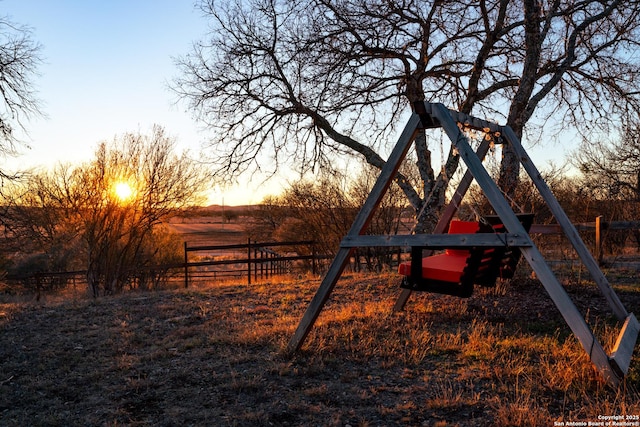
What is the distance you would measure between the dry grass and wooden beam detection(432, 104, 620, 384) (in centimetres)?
27

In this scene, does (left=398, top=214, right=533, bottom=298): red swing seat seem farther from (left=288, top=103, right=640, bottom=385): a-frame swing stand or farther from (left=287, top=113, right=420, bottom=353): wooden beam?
(left=287, top=113, right=420, bottom=353): wooden beam

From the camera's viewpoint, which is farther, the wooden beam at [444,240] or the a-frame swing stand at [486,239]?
the wooden beam at [444,240]

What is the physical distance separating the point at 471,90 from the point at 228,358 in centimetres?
675

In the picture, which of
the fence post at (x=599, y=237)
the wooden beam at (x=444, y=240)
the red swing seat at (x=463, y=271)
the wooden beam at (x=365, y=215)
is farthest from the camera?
the fence post at (x=599, y=237)

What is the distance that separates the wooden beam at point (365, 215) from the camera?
4.26m

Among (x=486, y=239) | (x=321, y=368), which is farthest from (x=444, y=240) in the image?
(x=321, y=368)

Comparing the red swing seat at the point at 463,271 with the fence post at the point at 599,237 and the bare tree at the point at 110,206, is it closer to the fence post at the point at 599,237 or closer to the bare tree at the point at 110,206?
the fence post at the point at 599,237

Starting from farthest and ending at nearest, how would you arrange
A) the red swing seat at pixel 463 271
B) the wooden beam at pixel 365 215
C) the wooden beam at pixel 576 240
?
1. the wooden beam at pixel 576 240
2. the red swing seat at pixel 463 271
3. the wooden beam at pixel 365 215

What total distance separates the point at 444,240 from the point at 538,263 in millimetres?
750

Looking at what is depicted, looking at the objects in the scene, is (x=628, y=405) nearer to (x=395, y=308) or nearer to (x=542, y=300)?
(x=395, y=308)

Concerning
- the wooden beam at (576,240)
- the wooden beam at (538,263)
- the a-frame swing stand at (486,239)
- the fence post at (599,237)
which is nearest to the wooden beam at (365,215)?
the a-frame swing stand at (486,239)

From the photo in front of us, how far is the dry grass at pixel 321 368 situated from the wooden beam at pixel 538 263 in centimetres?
27

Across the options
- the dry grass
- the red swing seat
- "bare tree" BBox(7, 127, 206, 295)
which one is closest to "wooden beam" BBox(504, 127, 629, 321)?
the dry grass

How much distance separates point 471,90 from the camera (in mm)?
8930
